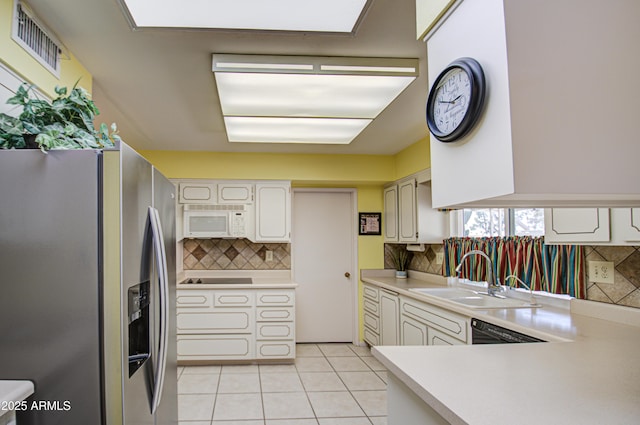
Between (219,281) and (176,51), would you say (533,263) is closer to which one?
(176,51)

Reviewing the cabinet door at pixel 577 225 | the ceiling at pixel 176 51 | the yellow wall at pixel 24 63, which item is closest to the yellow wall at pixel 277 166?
the ceiling at pixel 176 51

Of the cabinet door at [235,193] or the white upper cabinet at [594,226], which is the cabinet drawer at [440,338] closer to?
the white upper cabinet at [594,226]

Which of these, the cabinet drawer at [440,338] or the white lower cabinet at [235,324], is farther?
the white lower cabinet at [235,324]

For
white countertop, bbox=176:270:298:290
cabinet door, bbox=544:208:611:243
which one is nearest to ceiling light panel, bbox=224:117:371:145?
cabinet door, bbox=544:208:611:243

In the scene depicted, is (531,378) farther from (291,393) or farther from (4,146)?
(291,393)

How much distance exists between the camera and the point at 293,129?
3330 millimetres

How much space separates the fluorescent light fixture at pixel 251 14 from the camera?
1782 mm

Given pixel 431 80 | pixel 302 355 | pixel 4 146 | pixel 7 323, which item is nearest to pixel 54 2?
pixel 4 146

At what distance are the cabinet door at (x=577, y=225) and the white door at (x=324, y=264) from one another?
10.5 feet

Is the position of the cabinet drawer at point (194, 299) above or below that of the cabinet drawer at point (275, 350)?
above

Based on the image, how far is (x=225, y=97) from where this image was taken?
102 inches

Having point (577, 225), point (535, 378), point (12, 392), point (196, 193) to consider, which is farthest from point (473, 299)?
point (196, 193)

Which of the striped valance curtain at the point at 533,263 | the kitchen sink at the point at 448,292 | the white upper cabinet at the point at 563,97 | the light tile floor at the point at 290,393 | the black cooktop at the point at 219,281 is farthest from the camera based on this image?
the black cooktop at the point at 219,281

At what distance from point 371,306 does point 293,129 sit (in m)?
2.54
